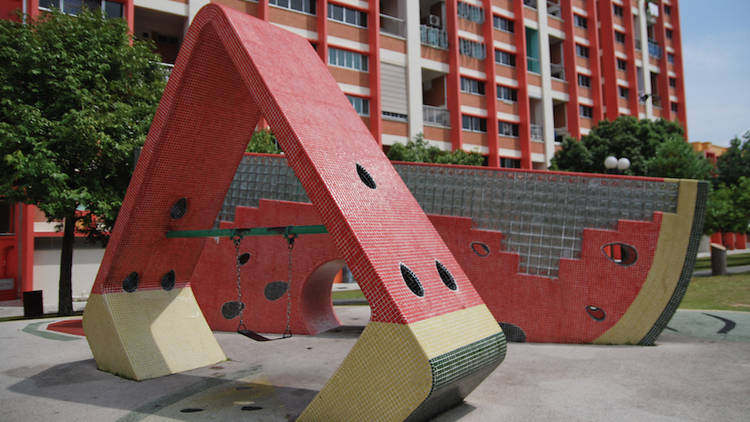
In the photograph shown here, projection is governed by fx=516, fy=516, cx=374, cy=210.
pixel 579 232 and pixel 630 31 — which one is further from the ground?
pixel 630 31

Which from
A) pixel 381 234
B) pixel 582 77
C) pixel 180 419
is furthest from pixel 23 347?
pixel 582 77

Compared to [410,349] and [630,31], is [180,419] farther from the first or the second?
[630,31]

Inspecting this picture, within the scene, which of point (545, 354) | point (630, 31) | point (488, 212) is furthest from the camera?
point (630, 31)

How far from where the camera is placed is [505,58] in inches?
1614

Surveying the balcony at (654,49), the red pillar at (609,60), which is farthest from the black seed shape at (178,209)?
the balcony at (654,49)

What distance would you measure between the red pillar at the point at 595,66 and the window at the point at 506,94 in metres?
9.56

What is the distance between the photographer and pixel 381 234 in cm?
684

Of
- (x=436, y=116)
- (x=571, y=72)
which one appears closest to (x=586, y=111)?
(x=571, y=72)

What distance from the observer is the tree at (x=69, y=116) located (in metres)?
15.6

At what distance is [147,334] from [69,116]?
928 cm

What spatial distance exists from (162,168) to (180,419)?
433 cm

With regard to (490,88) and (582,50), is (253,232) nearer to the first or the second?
(490,88)

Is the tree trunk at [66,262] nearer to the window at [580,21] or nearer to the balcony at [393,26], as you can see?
the balcony at [393,26]

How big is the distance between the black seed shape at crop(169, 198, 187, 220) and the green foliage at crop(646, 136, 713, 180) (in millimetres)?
26636
